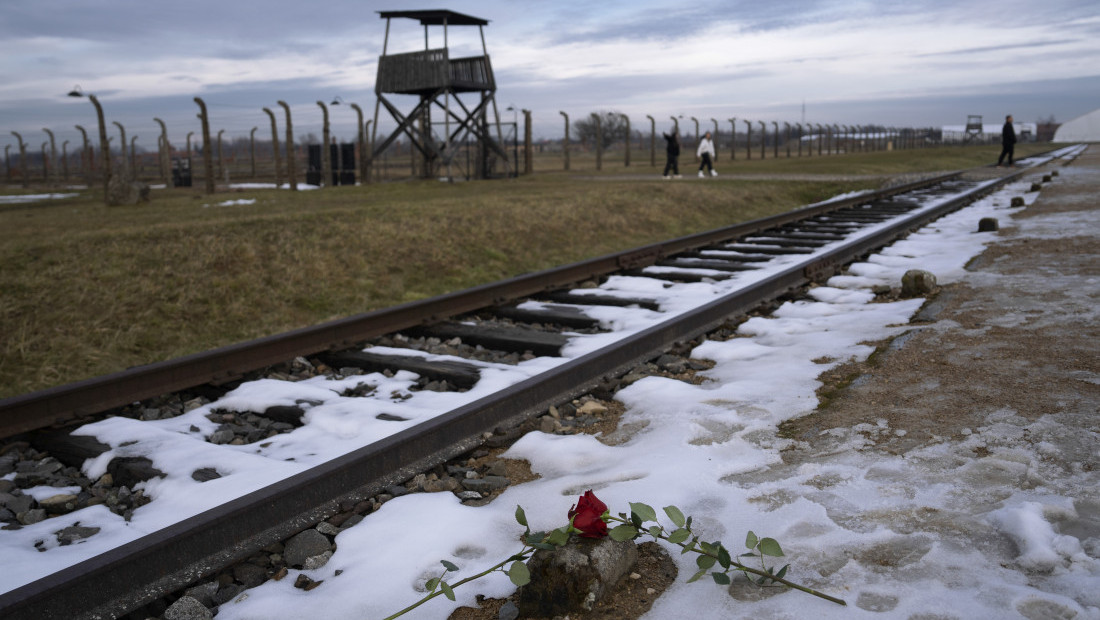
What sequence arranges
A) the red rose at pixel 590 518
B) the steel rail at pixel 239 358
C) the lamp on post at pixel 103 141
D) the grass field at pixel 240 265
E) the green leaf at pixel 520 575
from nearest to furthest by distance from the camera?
1. the green leaf at pixel 520 575
2. the red rose at pixel 590 518
3. the steel rail at pixel 239 358
4. the grass field at pixel 240 265
5. the lamp on post at pixel 103 141

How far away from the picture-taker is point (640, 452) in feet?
11.0

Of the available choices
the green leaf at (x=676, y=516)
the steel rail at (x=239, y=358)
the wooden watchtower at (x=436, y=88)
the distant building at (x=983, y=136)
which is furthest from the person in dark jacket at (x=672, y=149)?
the distant building at (x=983, y=136)

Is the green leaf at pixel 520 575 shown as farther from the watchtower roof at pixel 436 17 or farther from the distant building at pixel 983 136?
the distant building at pixel 983 136

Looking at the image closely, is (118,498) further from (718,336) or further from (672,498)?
(718,336)

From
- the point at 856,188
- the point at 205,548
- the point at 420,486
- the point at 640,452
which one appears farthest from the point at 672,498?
the point at 856,188

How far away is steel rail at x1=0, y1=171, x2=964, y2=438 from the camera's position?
13.2ft

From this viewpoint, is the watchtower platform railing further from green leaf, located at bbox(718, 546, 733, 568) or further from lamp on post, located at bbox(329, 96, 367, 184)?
green leaf, located at bbox(718, 546, 733, 568)

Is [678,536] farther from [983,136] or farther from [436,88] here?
[983,136]

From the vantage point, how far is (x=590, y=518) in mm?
2326

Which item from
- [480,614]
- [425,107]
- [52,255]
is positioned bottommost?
[480,614]

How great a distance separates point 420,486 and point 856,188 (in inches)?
772

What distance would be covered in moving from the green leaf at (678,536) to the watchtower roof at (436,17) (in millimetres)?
22113

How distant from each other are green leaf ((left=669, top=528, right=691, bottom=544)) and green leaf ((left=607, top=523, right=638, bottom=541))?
0.12m

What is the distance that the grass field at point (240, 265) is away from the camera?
6.16 metres
